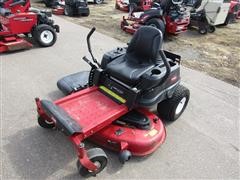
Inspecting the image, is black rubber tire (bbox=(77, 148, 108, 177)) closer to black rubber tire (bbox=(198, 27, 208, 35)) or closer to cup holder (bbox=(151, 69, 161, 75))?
cup holder (bbox=(151, 69, 161, 75))

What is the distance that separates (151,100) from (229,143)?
1.22m

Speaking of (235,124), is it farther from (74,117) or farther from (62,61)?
(62,61)

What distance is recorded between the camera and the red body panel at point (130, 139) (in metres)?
2.76

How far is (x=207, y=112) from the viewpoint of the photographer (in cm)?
390

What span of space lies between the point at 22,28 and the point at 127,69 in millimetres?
3466

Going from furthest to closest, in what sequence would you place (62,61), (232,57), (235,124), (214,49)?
(214,49) → (232,57) → (62,61) → (235,124)

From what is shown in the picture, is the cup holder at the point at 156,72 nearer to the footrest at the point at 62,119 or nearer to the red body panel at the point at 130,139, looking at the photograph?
the red body panel at the point at 130,139

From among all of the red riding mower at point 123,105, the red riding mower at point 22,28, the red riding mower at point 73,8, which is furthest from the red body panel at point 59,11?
the red riding mower at point 123,105

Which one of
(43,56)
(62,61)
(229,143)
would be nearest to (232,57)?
(229,143)

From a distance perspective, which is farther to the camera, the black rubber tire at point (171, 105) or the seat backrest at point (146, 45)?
the black rubber tire at point (171, 105)

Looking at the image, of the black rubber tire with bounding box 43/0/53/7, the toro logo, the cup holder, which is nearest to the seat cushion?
the cup holder

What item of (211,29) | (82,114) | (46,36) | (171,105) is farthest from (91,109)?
(211,29)

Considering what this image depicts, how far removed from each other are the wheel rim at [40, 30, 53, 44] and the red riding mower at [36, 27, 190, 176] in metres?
2.69

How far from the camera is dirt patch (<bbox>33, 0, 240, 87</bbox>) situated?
5586mm
